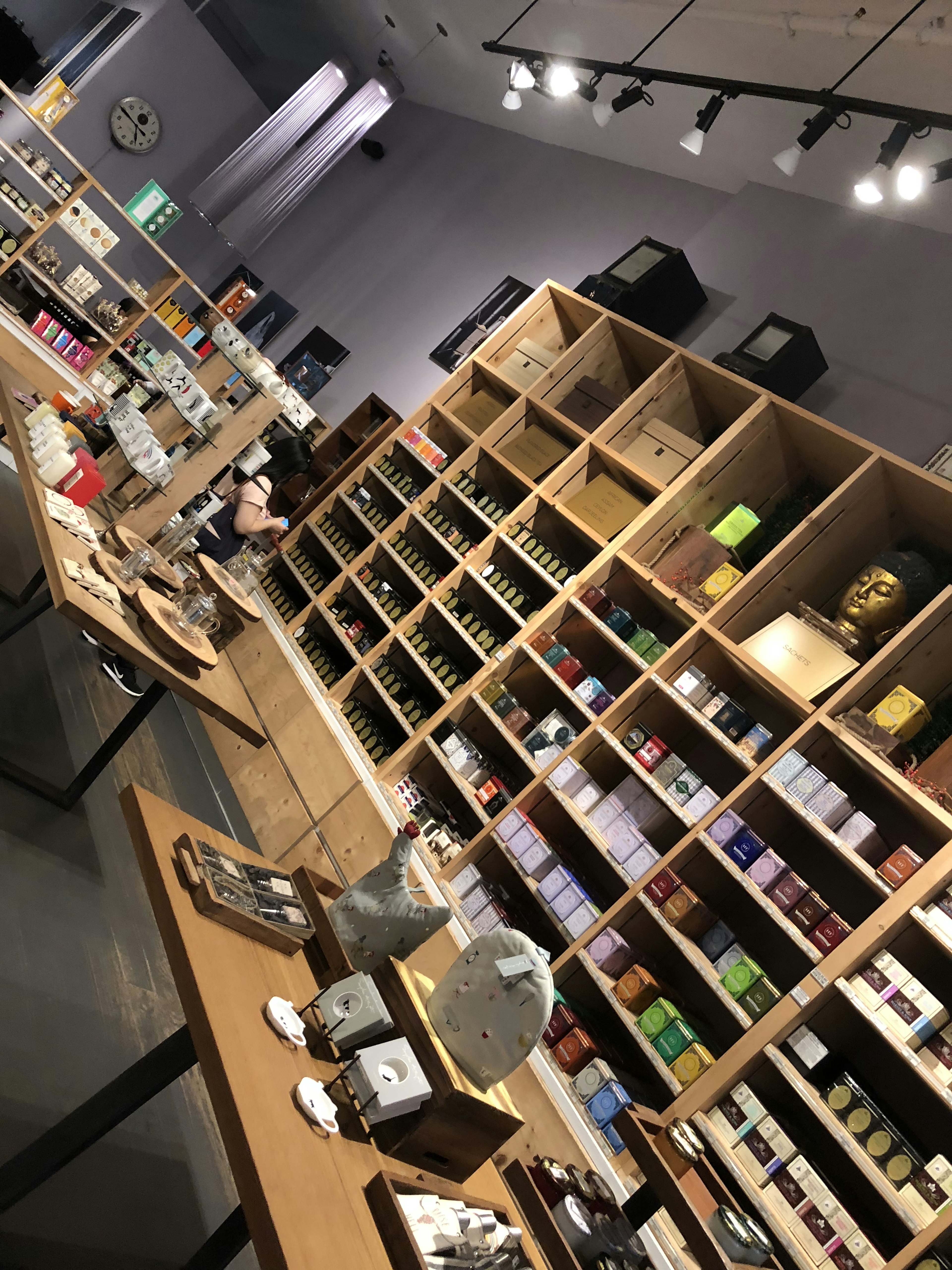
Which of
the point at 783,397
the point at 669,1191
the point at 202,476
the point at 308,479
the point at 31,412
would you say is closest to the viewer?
the point at 669,1191

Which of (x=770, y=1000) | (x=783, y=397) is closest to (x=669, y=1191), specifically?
(x=770, y=1000)

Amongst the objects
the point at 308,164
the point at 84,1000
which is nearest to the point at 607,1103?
the point at 84,1000

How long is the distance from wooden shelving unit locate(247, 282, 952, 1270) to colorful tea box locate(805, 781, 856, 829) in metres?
0.06

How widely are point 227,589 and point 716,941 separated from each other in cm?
259

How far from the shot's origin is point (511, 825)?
323cm

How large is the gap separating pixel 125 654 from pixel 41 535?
0.56 meters

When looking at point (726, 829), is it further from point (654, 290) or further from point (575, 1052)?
point (654, 290)

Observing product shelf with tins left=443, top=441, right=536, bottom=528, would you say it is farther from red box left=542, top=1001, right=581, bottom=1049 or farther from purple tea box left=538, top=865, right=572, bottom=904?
red box left=542, top=1001, right=581, bottom=1049

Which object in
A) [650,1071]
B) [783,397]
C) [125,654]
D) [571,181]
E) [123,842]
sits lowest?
[123,842]

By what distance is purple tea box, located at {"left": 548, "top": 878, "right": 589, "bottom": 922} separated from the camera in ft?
9.80

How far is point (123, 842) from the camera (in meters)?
3.28

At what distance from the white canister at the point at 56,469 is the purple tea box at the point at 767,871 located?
2.96 m

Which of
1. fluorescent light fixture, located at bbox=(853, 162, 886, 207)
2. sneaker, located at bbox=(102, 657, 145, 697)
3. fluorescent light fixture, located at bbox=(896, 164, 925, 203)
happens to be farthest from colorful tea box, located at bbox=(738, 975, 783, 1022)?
sneaker, located at bbox=(102, 657, 145, 697)

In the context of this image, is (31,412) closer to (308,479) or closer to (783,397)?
(308,479)
